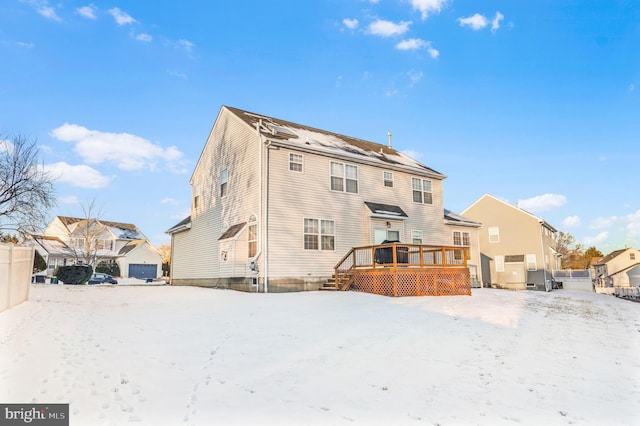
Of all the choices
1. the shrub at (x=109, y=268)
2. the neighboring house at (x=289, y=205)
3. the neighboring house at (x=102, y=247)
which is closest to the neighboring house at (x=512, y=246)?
the neighboring house at (x=289, y=205)

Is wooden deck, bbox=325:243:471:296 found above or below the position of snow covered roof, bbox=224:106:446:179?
below

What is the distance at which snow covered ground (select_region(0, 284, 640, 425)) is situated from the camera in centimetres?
466

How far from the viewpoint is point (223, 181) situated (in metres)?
19.9

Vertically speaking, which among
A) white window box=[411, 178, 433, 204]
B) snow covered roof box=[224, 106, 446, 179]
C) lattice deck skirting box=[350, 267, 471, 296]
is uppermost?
snow covered roof box=[224, 106, 446, 179]

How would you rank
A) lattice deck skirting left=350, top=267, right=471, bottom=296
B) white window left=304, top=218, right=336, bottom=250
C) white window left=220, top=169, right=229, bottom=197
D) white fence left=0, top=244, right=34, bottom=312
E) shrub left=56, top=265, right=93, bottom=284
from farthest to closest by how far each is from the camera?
shrub left=56, top=265, right=93, bottom=284
white window left=220, top=169, right=229, bottom=197
white window left=304, top=218, right=336, bottom=250
lattice deck skirting left=350, top=267, right=471, bottom=296
white fence left=0, top=244, right=34, bottom=312

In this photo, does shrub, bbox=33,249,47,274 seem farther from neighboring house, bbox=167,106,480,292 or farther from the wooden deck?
the wooden deck

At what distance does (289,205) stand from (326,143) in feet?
16.1

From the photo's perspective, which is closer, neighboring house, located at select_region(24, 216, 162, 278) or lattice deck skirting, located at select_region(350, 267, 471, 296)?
lattice deck skirting, located at select_region(350, 267, 471, 296)

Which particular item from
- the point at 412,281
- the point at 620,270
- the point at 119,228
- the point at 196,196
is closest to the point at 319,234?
the point at 412,281

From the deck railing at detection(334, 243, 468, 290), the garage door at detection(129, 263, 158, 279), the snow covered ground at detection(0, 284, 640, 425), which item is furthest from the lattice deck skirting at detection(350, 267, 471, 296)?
the garage door at detection(129, 263, 158, 279)

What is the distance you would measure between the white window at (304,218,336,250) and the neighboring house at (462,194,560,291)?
2440cm

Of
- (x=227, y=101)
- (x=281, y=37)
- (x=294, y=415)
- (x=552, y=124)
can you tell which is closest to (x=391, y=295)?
(x=294, y=415)

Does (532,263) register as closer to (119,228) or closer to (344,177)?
(344,177)

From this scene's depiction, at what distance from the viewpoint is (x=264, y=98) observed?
22859mm
